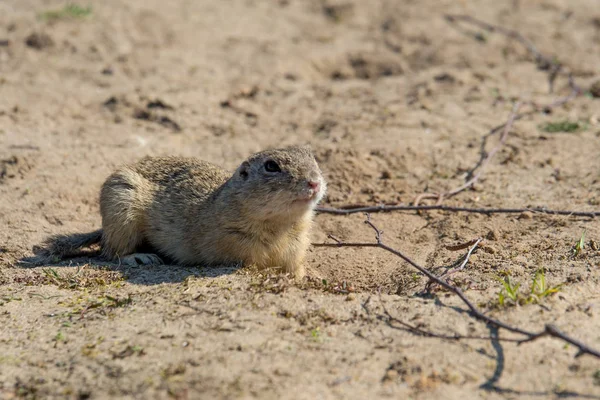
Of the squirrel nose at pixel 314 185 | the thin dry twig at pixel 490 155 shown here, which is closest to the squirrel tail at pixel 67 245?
the squirrel nose at pixel 314 185

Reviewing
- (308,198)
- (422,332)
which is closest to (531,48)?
(308,198)

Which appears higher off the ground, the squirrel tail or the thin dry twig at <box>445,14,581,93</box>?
the thin dry twig at <box>445,14,581,93</box>

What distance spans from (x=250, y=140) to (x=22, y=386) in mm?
4604

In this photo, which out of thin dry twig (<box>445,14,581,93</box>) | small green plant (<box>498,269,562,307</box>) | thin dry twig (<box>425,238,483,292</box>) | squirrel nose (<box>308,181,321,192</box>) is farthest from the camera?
thin dry twig (<box>445,14,581,93</box>)

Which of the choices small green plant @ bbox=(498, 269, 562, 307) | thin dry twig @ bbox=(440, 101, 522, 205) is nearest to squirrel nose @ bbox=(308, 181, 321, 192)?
small green plant @ bbox=(498, 269, 562, 307)

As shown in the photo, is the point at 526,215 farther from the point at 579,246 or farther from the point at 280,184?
the point at 280,184

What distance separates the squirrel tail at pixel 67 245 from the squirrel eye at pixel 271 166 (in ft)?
6.00

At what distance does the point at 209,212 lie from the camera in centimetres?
564

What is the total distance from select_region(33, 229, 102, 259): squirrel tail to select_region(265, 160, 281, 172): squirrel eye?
6.00 feet

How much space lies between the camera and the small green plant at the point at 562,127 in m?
7.65

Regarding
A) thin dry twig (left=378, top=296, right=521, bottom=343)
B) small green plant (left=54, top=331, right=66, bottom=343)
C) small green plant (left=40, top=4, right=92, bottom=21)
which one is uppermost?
small green plant (left=40, top=4, right=92, bottom=21)

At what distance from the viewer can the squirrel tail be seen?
5805mm

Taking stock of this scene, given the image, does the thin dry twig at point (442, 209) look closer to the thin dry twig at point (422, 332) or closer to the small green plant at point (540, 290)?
the small green plant at point (540, 290)

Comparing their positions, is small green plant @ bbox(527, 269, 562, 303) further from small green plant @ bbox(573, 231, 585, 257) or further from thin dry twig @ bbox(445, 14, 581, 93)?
thin dry twig @ bbox(445, 14, 581, 93)
